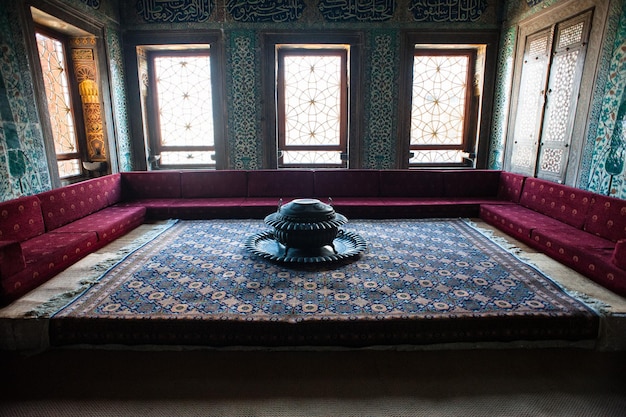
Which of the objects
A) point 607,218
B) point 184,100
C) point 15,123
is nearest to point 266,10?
point 184,100

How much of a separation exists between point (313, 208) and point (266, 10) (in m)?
3.64

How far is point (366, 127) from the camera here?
5559 millimetres

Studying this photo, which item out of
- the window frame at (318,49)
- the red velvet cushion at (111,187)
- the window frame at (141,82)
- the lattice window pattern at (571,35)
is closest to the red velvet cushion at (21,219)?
the red velvet cushion at (111,187)

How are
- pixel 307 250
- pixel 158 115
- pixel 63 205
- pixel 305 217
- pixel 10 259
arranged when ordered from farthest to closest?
pixel 158 115
pixel 63 205
pixel 307 250
pixel 305 217
pixel 10 259

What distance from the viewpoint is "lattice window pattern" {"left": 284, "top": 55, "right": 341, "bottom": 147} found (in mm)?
5586

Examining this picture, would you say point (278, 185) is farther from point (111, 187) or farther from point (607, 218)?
point (607, 218)

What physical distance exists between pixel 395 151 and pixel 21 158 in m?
4.48

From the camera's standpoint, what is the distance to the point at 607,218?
3039mm

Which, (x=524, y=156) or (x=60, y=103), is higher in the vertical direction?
(x=60, y=103)

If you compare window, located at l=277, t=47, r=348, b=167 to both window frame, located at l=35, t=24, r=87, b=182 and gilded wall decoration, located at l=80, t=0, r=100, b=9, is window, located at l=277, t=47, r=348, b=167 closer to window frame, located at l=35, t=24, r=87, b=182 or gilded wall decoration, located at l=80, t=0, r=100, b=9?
gilded wall decoration, located at l=80, t=0, r=100, b=9

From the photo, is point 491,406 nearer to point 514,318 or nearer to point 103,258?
point 514,318

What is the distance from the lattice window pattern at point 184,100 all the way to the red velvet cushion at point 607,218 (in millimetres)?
4776

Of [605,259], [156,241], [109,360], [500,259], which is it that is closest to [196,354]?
[109,360]

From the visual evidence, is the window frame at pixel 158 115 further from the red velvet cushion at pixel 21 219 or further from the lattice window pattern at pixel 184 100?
the red velvet cushion at pixel 21 219
